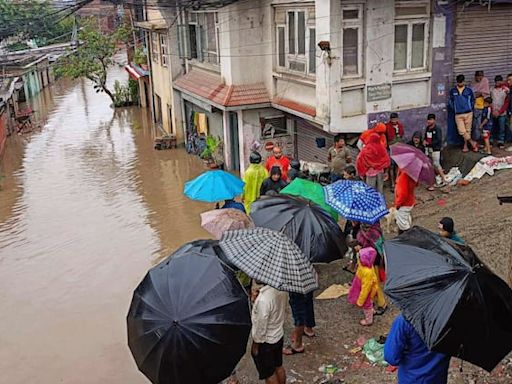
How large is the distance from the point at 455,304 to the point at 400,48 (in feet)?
27.6

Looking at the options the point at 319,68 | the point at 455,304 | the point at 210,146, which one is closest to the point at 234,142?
the point at 210,146

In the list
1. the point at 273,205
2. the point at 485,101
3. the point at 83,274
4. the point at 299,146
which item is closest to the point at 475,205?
the point at 485,101

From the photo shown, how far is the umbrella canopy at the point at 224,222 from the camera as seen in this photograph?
21.6 feet

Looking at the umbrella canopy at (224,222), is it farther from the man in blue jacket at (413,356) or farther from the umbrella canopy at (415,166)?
the man in blue jacket at (413,356)

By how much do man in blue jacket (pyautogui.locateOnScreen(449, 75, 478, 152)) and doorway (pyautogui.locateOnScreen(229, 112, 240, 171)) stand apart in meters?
5.87

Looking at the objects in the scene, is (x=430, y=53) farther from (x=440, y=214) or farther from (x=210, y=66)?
(x=210, y=66)

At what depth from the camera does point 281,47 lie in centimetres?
1327

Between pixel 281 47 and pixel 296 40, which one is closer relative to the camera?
pixel 296 40

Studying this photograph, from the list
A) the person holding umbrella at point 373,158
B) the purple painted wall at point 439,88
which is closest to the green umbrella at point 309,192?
the person holding umbrella at point 373,158

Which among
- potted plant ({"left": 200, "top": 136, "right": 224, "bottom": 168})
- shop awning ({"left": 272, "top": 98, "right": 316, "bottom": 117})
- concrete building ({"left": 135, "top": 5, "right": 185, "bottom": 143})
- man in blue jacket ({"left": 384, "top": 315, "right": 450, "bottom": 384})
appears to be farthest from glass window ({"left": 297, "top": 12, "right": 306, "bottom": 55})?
man in blue jacket ({"left": 384, "top": 315, "right": 450, "bottom": 384})

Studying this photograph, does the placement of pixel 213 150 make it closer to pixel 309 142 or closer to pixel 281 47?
pixel 309 142

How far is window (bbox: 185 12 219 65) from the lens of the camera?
15.8m

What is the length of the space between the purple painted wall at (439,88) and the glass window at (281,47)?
3082 millimetres

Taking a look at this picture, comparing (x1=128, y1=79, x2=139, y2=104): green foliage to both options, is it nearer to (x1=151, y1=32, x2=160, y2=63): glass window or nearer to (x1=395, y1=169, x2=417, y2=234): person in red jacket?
(x1=151, y1=32, x2=160, y2=63): glass window
